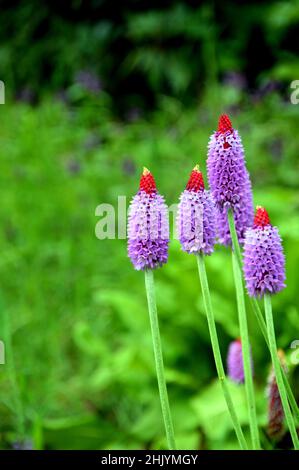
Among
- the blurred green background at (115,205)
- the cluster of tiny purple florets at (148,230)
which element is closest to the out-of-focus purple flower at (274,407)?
the blurred green background at (115,205)

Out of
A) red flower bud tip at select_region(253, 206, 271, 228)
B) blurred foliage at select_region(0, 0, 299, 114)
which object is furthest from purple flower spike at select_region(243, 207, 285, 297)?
blurred foliage at select_region(0, 0, 299, 114)

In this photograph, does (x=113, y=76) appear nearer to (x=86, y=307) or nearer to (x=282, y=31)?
(x=282, y=31)

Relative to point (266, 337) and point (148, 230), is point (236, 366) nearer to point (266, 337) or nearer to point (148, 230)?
point (266, 337)

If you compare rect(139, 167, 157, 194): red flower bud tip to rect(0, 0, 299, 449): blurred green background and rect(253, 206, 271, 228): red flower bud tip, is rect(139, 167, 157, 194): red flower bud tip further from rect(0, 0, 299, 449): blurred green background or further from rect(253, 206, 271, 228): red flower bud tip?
rect(0, 0, 299, 449): blurred green background

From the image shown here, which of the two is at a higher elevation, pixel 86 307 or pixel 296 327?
pixel 86 307
